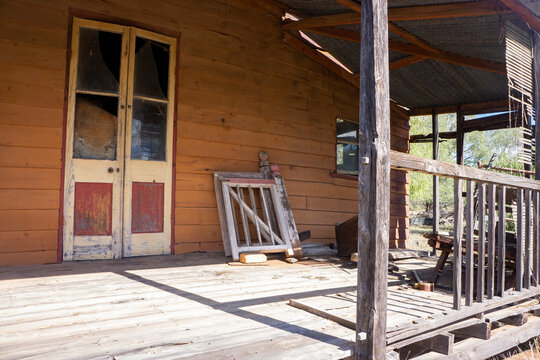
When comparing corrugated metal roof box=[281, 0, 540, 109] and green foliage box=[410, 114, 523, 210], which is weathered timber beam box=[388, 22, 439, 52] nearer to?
corrugated metal roof box=[281, 0, 540, 109]

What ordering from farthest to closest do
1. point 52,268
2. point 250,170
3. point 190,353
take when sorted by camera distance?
1. point 250,170
2. point 52,268
3. point 190,353

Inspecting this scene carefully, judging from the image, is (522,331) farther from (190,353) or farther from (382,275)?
(190,353)

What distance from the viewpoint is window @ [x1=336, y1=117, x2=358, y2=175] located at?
6457 mm

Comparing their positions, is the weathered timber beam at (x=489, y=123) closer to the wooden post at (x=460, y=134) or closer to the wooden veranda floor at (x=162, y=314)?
the wooden post at (x=460, y=134)

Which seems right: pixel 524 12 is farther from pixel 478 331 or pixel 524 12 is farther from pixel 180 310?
pixel 180 310

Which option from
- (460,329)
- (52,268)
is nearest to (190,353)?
→ (460,329)

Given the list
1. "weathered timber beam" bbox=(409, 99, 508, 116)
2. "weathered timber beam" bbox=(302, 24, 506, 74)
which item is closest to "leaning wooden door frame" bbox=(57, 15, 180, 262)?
"weathered timber beam" bbox=(302, 24, 506, 74)

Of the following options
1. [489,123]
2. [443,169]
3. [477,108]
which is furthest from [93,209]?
[489,123]

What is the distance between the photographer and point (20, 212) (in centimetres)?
372

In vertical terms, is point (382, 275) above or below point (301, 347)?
above

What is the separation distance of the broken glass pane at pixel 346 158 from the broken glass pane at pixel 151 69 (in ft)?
10.5

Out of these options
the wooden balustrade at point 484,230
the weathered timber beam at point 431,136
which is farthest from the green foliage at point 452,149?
the wooden balustrade at point 484,230

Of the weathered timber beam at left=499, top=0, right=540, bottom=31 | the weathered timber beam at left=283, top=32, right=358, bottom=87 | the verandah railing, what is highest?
the weathered timber beam at left=283, top=32, right=358, bottom=87

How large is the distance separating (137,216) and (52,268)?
1030 millimetres
